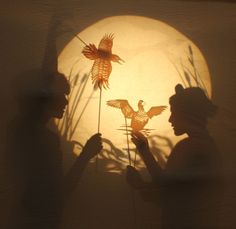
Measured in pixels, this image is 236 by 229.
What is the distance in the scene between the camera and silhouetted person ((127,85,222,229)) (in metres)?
0.96

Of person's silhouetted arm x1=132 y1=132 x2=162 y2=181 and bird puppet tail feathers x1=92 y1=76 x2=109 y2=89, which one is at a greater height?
bird puppet tail feathers x1=92 y1=76 x2=109 y2=89

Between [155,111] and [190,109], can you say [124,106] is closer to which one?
[155,111]

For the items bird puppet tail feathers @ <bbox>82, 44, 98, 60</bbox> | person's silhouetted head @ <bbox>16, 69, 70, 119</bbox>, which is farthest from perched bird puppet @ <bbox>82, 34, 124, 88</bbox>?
person's silhouetted head @ <bbox>16, 69, 70, 119</bbox>

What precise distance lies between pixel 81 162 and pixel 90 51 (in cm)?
31

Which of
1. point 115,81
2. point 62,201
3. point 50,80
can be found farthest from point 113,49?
point 62,201

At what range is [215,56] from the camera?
102 cm

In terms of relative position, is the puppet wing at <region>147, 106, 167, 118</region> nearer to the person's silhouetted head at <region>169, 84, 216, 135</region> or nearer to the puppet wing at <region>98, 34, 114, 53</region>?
the person's silhouetted head at <region>169, 84, 216, 135</region>

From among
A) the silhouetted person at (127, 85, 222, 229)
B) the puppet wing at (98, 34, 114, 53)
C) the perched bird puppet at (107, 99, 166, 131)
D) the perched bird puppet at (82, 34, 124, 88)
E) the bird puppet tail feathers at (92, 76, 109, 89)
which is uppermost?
the puppet wing at (98, 34, 114, 53)

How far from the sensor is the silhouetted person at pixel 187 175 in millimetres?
958

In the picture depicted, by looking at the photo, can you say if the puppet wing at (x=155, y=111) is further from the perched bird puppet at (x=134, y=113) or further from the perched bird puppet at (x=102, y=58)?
the perched bird puppet at (x=102, y=58)

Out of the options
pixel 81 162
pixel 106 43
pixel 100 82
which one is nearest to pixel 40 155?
pixel 81 162

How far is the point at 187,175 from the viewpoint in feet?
3.15

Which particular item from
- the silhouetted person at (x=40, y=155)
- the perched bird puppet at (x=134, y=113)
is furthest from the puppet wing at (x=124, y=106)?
the silhouetted person at (x=40, y=155)

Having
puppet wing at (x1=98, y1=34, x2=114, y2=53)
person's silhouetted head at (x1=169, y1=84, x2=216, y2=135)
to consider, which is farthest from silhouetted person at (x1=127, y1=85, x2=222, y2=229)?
puppet wing at (x1=98, y1=34, x2=114, y2=53)
